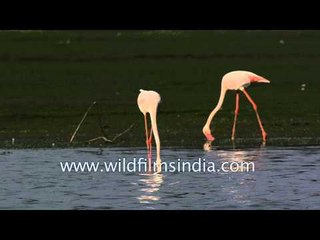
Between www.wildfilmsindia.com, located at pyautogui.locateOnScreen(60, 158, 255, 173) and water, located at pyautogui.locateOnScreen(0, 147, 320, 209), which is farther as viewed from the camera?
www.wildfilmsindia.com, located at pyautogui.locateOnScreen(60, 158, 255, 173)

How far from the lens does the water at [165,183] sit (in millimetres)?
13602

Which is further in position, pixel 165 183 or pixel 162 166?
pixel 162 166

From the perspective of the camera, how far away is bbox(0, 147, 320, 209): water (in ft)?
44.6

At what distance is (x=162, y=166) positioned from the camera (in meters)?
16.9

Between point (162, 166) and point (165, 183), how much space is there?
1657mm

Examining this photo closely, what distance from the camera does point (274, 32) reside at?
3575 cm

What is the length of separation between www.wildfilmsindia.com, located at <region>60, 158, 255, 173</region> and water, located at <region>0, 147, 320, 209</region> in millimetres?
180

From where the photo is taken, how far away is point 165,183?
1529 centimetres

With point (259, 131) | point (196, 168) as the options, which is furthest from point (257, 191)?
point (259, 131)

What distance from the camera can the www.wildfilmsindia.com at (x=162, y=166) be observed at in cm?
1653

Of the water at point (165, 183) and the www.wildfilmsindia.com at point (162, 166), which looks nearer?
the water at point (165, 183)

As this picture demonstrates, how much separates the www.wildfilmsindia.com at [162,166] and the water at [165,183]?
0.59ft

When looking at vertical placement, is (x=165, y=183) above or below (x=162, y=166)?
below

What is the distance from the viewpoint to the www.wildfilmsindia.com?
16.5 m
